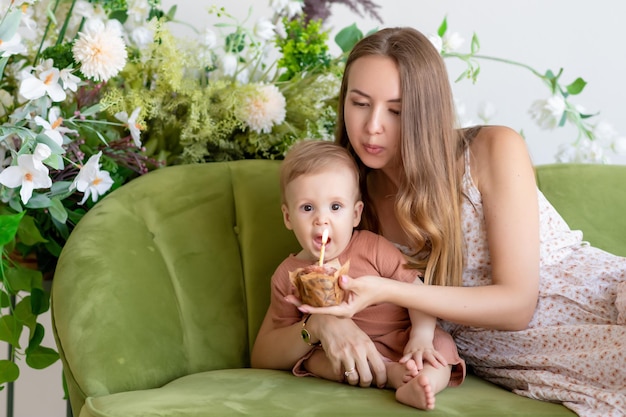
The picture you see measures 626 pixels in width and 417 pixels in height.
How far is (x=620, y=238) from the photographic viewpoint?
7.86 ft

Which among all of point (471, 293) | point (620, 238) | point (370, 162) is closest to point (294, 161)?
point (370, 162)

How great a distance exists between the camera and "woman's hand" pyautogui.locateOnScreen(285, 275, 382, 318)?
1744 millimetres

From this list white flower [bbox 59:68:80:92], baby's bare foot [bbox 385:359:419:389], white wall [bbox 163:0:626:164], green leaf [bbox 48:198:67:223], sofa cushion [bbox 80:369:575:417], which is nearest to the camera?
sofa cushion [bbox 80:369:575:417]

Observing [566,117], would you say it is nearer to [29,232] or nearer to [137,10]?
[137,10]

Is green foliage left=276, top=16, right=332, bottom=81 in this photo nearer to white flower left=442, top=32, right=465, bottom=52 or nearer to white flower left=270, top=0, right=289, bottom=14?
white flower left=270, top=0, right=289, bottom=14

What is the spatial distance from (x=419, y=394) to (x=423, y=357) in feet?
0.57

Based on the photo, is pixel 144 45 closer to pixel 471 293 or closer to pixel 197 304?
pixel 197 304

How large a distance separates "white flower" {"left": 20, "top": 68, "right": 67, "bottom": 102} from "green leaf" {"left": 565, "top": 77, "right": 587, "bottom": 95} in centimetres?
146

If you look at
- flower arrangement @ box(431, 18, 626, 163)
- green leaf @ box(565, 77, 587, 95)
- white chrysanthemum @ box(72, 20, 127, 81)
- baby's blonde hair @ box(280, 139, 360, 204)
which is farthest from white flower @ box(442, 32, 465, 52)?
white chrysanthemum @ box(72, 20, 127, 81)

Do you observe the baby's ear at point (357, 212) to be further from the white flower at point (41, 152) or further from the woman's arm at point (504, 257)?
the white flower at point (41, 152)

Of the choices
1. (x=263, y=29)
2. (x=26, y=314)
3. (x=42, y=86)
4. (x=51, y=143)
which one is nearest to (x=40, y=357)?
(x=26, y=314)

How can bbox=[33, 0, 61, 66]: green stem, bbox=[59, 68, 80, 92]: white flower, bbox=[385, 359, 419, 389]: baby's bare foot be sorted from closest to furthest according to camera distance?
bbox=[385, 359, 419, 389]: baby's bare foot
bbox=[59, 68, 80, 92]: white flower
bbox=[33, 0, 61, 66]: green stem

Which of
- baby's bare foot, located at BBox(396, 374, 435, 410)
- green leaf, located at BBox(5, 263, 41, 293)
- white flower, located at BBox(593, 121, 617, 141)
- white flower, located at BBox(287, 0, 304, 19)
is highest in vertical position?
white flower, located at BBox(287, 0, 304, 19)

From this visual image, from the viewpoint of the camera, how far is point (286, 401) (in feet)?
5.75
